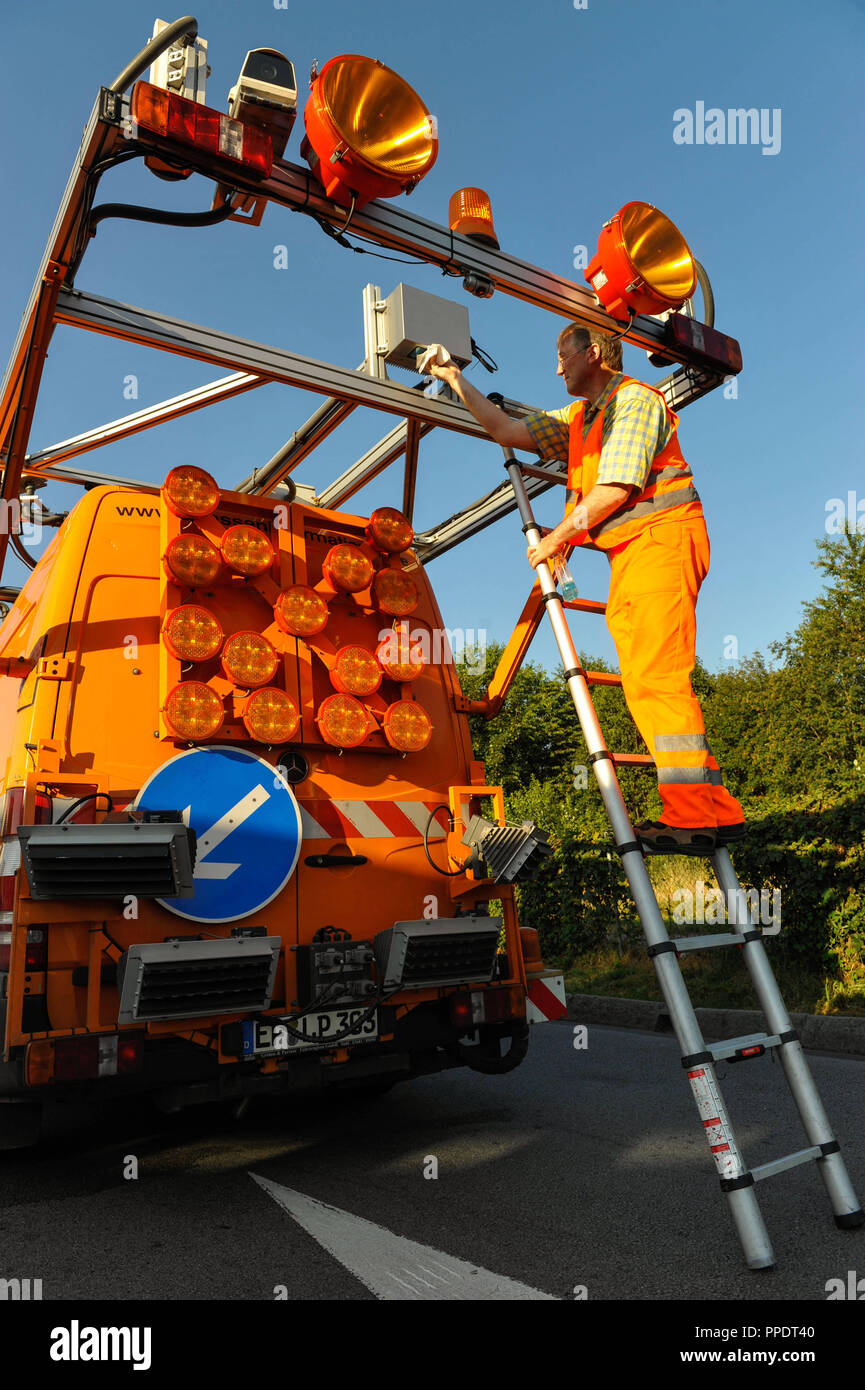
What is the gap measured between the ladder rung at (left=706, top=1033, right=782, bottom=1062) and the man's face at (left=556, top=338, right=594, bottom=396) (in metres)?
2.55

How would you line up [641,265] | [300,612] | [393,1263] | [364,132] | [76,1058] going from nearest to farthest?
1. [393,1263]
2. [76,1058]
3. [364,132]
4. [300,612]
5. [641,265]

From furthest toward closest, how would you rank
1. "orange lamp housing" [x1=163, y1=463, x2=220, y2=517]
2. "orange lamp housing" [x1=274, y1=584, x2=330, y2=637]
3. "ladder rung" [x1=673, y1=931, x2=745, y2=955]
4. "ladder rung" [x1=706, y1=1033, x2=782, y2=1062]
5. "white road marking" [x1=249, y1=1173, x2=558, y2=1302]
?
1. "orange lamp housing" [x1=274, y1=584, x2=330, y2=637]
2. "orange lamp housing" [x1=163, y1=463, x2=220, y2=517]
3. "ladder rung" [x1=673, y1=931, x2=745, y2=955]
4. "ladder rung" [x1=706, y1=1033, x2=782, y2=1062]
5. "white road marking" [x1=249, y1=1173, x2=558, y2=1302]

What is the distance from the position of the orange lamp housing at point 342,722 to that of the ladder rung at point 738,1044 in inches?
73.9

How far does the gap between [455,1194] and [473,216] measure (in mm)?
4208

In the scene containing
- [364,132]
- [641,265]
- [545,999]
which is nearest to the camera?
[364,132]

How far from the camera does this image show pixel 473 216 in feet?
14.1

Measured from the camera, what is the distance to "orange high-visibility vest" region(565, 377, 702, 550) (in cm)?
336

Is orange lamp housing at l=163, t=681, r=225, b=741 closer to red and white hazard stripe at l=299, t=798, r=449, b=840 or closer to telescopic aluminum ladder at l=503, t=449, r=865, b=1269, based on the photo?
red and white hazard stripe at l=299, t=798, r=449, b=840

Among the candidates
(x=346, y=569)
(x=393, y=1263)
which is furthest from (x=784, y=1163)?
(x=346, y=569)

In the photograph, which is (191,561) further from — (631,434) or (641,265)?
(641,265)

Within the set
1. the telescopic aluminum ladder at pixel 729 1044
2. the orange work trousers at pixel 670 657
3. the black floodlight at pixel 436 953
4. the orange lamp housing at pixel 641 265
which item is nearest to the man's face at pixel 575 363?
the orange work trousers at pixel 670 657

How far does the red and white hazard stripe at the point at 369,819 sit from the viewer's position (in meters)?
3.99

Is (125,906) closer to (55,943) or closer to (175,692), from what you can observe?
(55,943)

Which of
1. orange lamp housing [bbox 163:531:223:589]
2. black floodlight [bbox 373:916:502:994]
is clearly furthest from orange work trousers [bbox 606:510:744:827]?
orange lamp housing [bbox 163:531:223:589]
